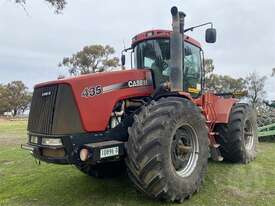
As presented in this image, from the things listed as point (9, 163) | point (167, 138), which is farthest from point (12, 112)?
point (167, 138)

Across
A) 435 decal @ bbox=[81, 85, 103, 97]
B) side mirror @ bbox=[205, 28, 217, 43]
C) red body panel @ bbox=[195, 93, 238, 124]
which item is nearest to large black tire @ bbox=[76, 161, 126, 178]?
435 decal @ bbox=[81, 85, 103, 97]

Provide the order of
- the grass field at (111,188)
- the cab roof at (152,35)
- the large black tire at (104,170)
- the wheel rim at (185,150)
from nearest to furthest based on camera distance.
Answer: the grass field at (111,188), the wheel rim at (185,150), the large black tire at (104,170), the cab roof at (152,35)

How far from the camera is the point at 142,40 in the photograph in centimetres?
676

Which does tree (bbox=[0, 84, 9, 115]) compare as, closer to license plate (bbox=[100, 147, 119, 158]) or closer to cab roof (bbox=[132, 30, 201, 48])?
cab roof (bbox=[132, 30, 201, 48])

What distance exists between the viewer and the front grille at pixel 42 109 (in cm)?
516

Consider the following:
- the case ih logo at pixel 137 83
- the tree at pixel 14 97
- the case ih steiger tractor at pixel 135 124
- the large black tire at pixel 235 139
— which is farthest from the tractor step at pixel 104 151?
the tree at pixel 14 97

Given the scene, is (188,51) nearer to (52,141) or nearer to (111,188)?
(111,188)

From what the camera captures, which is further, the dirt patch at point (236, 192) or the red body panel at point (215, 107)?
the red body panel at point (215, 107)

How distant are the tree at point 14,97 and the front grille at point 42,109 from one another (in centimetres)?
7520

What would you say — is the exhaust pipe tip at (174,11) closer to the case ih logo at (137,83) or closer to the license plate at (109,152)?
the case ih logo at (137,83)

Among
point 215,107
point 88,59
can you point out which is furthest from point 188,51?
point 88,59

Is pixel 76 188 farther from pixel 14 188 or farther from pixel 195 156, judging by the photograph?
pixel 195 156

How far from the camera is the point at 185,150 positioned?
18.3 feet

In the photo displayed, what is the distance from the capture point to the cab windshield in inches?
251
